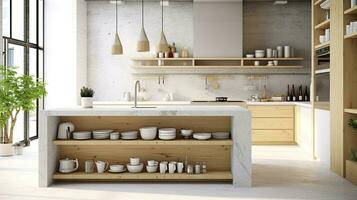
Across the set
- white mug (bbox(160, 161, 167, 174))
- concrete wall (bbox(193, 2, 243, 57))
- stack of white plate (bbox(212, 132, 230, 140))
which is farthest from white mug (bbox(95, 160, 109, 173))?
concrete wall (bbox(193, 2, 243, 57))

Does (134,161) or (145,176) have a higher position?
(134,161)

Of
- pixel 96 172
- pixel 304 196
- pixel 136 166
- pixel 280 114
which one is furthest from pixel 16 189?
pixel 280 114

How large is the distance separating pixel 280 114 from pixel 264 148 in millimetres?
817

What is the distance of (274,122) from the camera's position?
8.18m

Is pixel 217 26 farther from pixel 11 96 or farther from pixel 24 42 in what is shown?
pixel 11 96

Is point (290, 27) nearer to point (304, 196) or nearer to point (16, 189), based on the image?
point (304, 196)

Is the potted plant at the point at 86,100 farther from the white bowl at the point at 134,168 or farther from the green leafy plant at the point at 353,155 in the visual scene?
the green leafy plant at the point at 353,155

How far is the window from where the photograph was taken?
7.17 metres

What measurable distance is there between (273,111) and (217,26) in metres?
2.02

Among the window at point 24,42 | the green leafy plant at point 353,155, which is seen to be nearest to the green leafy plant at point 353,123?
the green leafy plant at point 353,155

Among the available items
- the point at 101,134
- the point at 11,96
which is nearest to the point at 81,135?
the point at 101,134

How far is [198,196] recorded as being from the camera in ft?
13.9

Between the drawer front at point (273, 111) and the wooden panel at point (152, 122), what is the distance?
3.30m

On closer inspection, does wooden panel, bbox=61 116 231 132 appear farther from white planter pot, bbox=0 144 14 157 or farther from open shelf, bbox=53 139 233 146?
white planter pot, bbox=0 144 14 157
